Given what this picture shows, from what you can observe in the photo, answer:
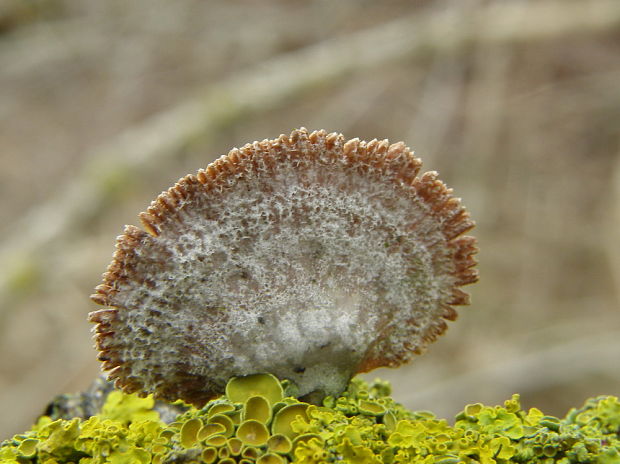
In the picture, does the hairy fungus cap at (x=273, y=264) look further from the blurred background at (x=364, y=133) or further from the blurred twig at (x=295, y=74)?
the blurred twig at (x=295, y=74)

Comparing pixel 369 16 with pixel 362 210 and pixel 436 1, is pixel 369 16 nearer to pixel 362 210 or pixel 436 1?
pixel 436 1

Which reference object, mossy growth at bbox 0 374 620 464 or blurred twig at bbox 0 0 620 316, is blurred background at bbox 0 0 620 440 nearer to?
blurred twig at bbox 0 0 620 316

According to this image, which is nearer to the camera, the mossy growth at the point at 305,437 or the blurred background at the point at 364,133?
the mossy growth at the point at 305,437

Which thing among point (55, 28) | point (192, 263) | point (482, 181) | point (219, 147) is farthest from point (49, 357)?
point (192, 263)

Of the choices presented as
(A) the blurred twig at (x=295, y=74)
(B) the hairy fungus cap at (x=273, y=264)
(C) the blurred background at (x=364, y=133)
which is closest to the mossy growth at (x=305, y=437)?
(B) the hairy fungus cap at (x=273, y=264)

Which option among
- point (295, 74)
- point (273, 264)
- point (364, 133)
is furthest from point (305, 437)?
point (364, 133)

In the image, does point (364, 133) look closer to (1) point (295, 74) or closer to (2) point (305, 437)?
(1) point (295, 74)
